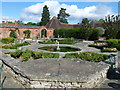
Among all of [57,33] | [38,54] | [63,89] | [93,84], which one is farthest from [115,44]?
[57,33]

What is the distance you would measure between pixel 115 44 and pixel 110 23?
5747 mm

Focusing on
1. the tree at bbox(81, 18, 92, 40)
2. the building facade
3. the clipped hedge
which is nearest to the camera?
the tree at bbox(81, 18, 92, 40)

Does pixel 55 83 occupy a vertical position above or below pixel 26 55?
below

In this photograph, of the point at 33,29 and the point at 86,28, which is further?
the point at 33,29

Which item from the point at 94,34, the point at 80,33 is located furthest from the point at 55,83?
the point at 80,33

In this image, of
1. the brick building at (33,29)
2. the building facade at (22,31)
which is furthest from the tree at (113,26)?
the building facade at (22,31)

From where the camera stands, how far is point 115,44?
13.0m

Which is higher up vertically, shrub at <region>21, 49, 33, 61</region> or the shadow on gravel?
shrub at <region>21, 49, 33, 61</region>

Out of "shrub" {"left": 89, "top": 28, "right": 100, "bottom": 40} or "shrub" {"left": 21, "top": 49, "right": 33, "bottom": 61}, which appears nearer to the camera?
"shrub" {"left": 21, "top": 49, "right": 33, "bottom": 61}

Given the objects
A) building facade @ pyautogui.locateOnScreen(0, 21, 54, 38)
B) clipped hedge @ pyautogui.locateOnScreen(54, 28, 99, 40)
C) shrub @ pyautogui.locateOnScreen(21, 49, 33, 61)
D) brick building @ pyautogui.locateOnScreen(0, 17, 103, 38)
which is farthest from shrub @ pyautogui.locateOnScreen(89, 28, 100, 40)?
shrub @ pyautogui.locateOnScreen(21, 49, 33, 61)

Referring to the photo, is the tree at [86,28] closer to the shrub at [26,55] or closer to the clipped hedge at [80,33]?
the clipped hedge at [80,33]

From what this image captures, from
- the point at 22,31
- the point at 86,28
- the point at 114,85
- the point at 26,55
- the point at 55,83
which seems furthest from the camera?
the point at 22,31

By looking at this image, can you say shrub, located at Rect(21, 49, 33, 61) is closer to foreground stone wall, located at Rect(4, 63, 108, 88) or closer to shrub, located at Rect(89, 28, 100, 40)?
foreground stone wall, located at Rect(4, 63, 108, 88)

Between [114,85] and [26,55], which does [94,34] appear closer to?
[26,55]
